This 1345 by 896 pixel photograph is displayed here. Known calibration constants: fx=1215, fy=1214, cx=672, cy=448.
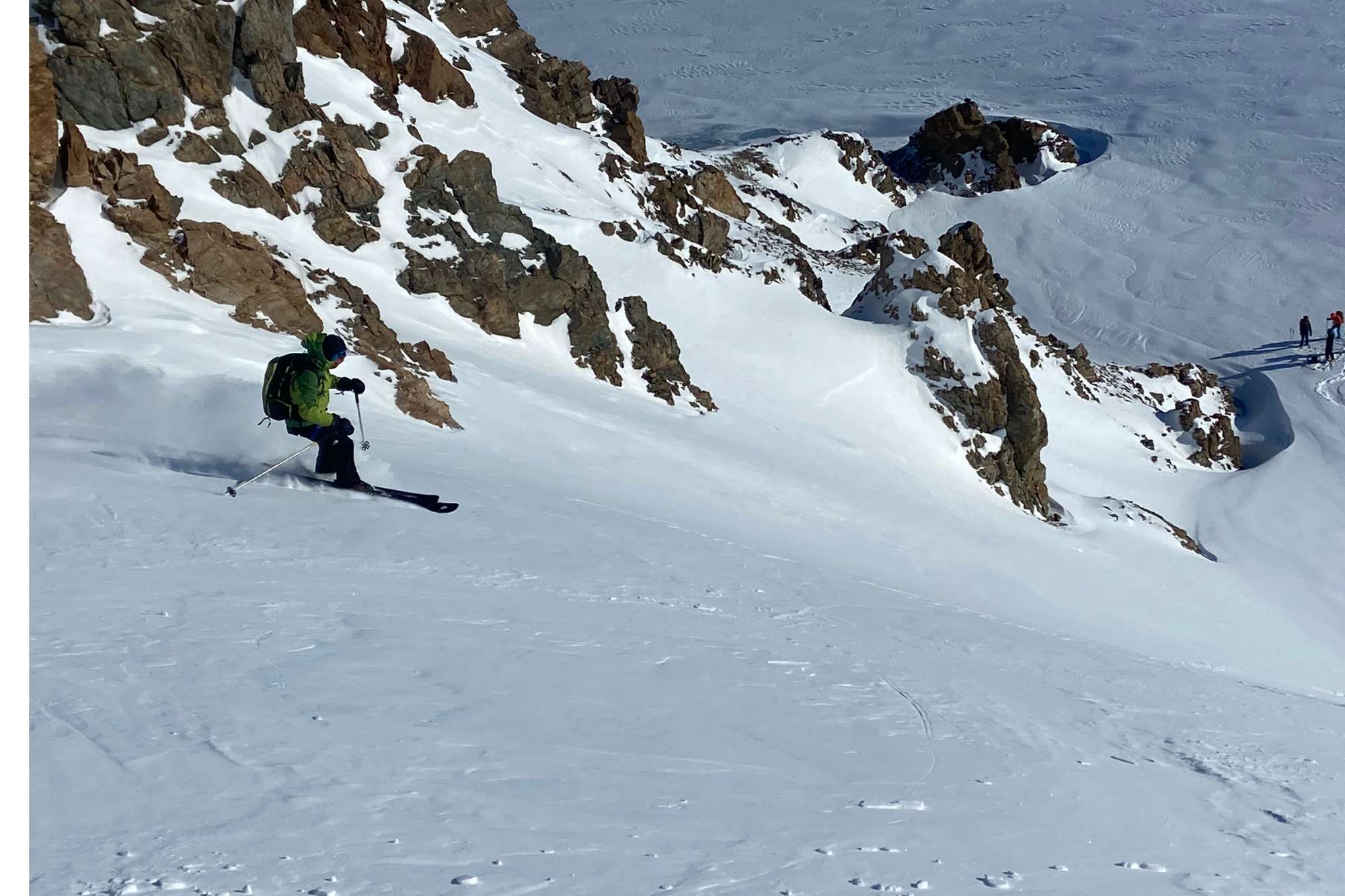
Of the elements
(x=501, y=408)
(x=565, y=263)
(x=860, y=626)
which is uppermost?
(x=565, y=263)

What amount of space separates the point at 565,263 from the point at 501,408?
688 cm

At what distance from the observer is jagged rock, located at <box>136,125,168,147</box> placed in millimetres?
20609

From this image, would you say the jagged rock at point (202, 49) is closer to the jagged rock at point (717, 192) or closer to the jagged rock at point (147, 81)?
the jagged rock at point (147, 81)

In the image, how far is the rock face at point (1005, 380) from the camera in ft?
94.5

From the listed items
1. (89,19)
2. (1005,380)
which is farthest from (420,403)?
(1005,380)

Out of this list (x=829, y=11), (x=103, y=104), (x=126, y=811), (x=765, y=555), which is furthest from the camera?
(x=829, y=11)

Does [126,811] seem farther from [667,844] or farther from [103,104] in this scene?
[103,104]

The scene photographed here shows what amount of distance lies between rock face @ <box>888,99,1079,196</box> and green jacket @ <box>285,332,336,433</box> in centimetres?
5101

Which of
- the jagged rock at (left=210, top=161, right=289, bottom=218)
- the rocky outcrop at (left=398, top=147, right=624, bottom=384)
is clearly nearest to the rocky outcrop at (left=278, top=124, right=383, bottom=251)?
the jagged rock at (left=210, top=161, right=289, bottom=218)

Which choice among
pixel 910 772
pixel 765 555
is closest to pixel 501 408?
pixel 765 555

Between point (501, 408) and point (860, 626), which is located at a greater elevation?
point (501, 408)

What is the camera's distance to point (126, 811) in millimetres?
4367

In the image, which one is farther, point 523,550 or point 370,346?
point 370,346

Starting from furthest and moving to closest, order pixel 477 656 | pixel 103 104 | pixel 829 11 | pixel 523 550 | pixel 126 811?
pixel 829 11 → pixel 103 104 → pixel 523 550 → pixel 477 656 → pixel 126 811
